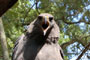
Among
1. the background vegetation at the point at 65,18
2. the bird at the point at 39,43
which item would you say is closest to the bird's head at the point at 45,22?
the bird at the point at 39,43

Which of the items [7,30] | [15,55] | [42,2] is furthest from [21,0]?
[15,55]

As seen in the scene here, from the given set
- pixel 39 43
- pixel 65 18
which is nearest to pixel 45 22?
pixel 39 43

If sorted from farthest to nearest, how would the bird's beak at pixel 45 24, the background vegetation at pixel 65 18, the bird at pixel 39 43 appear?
the background vegetation at pixel 65 18 < the bird at pixel 39 43 < the bird's beak at pixel 45 24

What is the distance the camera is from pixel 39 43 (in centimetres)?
298

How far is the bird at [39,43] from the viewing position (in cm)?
285

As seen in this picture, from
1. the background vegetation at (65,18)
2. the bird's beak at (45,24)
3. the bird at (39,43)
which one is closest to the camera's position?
the bird's beak at (45,24)

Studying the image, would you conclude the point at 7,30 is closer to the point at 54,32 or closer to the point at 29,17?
the point at 29,17

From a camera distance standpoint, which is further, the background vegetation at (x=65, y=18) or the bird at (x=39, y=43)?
the background vegetation at (x=65, y=18)

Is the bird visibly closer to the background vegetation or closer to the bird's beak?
the bird's beak

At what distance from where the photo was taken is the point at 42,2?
27.5 ft

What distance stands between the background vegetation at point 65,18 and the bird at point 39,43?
14.7 ft

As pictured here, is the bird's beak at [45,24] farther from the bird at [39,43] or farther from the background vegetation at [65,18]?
the background vegetation at [65,18]

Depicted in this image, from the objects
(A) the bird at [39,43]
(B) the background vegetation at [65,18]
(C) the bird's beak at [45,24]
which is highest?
(C) the bird's beak at [45,24]

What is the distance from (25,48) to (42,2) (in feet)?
18.2
